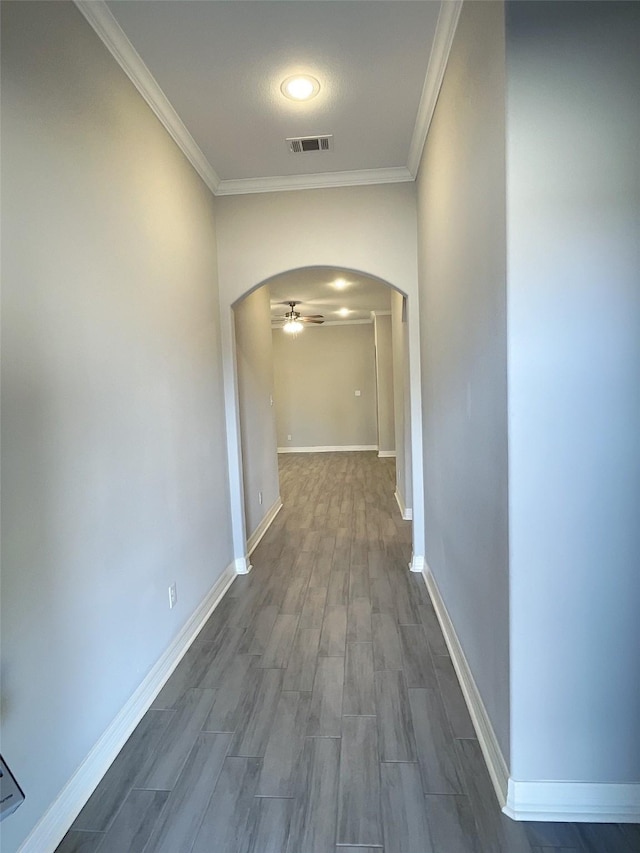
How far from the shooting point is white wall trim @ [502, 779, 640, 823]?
4.86 feet

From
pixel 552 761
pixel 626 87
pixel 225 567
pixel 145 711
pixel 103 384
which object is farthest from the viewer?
pixel 225 567

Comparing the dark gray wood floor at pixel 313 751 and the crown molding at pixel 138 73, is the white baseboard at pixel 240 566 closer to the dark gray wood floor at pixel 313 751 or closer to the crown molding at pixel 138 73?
the dark gray wood floor at pixel 313 751

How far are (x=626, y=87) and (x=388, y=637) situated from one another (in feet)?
8.29

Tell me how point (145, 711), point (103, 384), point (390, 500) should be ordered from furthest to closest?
1. point (390, 500)
2. point (145, 711)
3. point (103, 384)

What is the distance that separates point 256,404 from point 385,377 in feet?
13.6

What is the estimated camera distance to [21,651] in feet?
4.50

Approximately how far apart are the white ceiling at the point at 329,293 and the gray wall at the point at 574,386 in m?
3.29

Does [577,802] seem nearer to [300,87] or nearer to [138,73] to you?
[300,87]

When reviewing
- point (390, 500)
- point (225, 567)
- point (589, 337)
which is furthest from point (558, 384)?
point (390, 500)

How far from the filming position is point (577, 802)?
149 centimetres

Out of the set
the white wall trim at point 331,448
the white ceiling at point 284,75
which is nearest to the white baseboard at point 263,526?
the white ceiling at point 284,75

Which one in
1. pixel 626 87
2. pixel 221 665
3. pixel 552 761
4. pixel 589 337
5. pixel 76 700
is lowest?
pixel 221 665

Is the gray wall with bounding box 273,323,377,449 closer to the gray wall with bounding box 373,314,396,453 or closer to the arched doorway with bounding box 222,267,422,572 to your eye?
the arched doorway with bounding box 222,267,422,572

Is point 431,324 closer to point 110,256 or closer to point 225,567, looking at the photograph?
point 110,256
